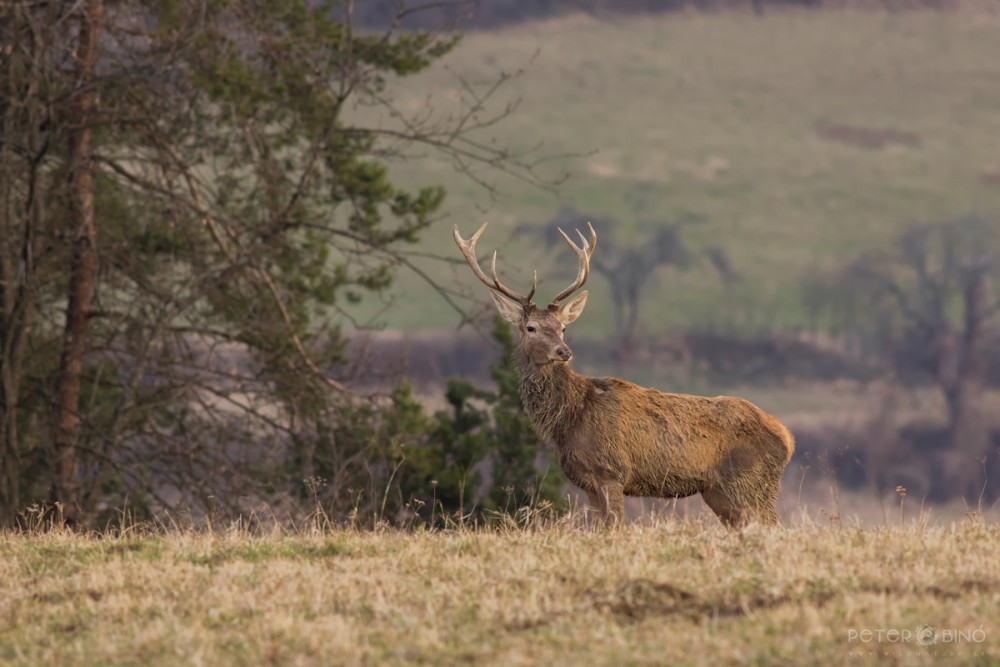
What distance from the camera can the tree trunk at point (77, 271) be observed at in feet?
56.1

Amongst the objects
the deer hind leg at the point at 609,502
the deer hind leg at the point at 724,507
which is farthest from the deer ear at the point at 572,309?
the deer hind leg at the point at 724,507

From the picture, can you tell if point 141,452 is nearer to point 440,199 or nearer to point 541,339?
point 440,199

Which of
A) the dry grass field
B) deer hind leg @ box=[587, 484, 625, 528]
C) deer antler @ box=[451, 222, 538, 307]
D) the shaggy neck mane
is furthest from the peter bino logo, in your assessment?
deer antler @ box=[451, 222, 538, 307]

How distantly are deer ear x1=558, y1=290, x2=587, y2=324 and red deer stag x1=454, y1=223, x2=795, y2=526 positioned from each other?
29 centimetres

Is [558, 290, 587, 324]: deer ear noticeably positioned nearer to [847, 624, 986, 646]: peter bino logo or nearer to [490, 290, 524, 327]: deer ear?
[490, 290, 524, 327]: deer ear

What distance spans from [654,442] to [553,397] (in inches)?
37.5

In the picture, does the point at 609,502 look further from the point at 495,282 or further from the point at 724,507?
the point at 495,282

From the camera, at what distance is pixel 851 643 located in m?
6.45

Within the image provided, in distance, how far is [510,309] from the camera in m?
12.0

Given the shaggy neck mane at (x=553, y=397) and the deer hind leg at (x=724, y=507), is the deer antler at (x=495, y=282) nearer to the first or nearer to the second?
the shaggy neck mane at (x=553, y=397)

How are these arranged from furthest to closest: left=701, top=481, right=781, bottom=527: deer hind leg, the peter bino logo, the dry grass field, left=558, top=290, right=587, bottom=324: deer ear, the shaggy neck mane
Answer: left=558, top=290, right=587, bottom=324: deer ear
the shaggy neck mane
left=701, top=481, right=781, bottom=527: deer hind leg
the dry grass field
the peter bino logo

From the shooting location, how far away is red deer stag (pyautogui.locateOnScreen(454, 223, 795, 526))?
36.5 feet

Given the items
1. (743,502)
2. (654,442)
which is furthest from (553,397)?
(743,502)

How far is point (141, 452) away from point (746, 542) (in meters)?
11.6
